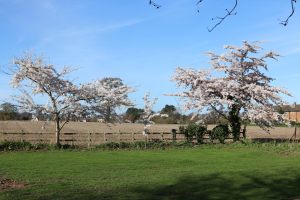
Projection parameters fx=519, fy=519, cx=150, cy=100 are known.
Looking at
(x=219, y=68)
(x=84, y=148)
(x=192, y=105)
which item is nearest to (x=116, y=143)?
(x=84, y=148)

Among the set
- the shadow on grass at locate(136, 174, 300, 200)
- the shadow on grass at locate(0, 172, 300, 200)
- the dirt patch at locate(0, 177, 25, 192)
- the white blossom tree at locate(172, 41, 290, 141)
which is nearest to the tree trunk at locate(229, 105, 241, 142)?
the white blossom tree at locate(172, 41, 290, 141)

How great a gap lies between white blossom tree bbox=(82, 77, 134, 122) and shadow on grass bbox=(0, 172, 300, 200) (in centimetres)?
1767

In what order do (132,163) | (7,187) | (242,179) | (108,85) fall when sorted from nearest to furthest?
(7,187), (242,179), (132,163), (108,85)

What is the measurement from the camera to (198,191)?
13.8 metres

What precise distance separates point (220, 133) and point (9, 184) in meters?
23.6

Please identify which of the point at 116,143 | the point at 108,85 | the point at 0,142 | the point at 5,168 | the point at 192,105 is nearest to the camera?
the point at 5,168

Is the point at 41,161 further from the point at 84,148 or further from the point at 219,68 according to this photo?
the point at 219,68

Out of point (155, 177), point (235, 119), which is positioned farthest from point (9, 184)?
point (235, 119)

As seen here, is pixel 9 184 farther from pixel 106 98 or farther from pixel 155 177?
pixel 106 98

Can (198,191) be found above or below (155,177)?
below

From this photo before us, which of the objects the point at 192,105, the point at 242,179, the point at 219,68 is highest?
the point at 219,68

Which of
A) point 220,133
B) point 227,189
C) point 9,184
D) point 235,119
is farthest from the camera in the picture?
point 235,119

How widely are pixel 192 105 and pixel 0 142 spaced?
14.6m

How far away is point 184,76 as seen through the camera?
3822 cm
